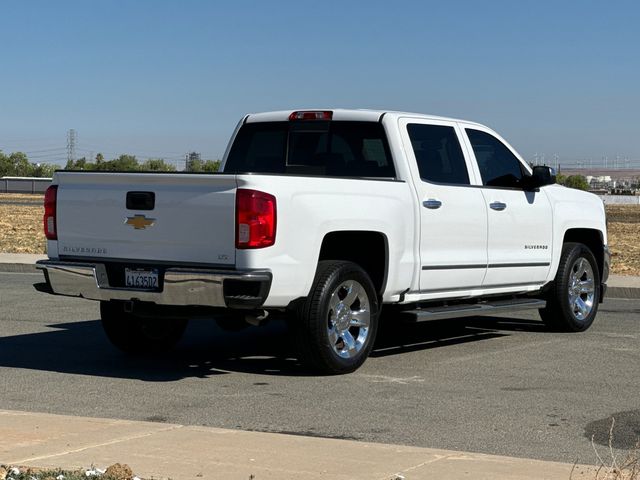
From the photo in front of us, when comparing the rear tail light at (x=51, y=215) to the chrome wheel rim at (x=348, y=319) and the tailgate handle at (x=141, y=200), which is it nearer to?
the tailgate handle at (x=141, y=200)

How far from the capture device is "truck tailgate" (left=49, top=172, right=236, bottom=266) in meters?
9.12

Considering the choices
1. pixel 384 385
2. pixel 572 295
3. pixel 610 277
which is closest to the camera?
pixel 384 385

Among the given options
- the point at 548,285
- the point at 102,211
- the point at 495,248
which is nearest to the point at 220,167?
the point at 102,211

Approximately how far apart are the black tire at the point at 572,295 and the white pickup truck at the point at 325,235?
0.02m

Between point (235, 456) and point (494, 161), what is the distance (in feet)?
20.1

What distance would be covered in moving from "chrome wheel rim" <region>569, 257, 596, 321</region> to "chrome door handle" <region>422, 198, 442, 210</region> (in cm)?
268

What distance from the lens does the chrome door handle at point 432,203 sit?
34.8ft

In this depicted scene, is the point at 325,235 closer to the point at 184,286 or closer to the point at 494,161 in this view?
the point at 184,286

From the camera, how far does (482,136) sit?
1191 cm

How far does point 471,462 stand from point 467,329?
22.5 ft

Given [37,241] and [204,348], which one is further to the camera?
[37,241]

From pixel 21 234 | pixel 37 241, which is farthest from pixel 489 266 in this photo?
pixel 21 234

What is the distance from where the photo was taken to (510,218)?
38.6ft

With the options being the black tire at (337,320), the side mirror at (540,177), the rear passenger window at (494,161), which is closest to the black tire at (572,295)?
the side mirror at (540,177)
